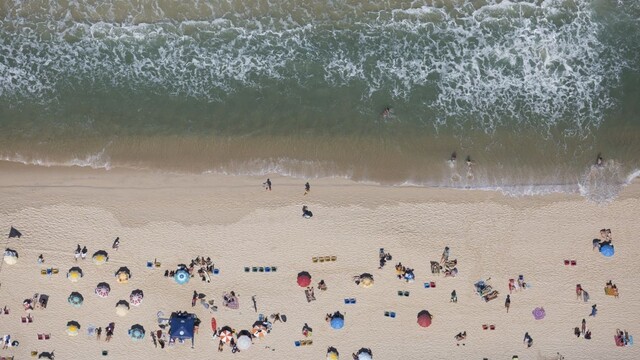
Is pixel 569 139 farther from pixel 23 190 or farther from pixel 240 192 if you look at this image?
pixel 23 190

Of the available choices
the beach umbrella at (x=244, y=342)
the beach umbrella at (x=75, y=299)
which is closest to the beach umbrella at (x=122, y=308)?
the beach umbrella at (x=75, y=299)

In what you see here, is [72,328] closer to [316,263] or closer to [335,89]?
[316,263]

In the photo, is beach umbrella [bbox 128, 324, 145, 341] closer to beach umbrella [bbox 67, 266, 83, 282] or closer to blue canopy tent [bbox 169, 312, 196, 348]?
blue canopy tent [bbox 169, 312, 196, 348]

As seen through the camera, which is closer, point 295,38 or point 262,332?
point 262,332

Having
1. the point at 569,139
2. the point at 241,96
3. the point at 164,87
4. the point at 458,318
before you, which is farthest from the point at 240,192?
the point at 569,139

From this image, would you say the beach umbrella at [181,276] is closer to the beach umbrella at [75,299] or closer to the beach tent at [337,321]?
the beach umbrella at [75,299]

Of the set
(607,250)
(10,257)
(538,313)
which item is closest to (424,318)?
(538,313)
